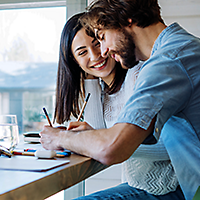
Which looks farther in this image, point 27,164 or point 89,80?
point 89,80

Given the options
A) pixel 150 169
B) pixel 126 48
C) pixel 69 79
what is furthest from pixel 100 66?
pixel 150 169

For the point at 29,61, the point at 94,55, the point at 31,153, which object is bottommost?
the point at 31,153

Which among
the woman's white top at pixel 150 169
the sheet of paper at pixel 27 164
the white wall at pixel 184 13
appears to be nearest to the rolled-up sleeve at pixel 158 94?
the sheet of paper at pixel 27 164

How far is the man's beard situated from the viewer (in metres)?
1.13

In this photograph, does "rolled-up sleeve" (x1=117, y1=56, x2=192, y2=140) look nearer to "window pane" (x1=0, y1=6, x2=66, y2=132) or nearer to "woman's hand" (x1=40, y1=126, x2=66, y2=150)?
"woman's hand" (x1=40, y1=126, x2=66, y2=150)

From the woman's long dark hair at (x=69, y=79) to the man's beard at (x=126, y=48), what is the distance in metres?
0.47

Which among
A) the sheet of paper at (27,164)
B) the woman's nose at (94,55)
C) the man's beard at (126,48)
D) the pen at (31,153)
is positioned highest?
the man's beard at (126,48)

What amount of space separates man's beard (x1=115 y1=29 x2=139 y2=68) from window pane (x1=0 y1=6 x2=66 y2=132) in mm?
1176

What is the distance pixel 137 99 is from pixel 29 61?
185cm

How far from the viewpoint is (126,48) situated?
3.80 ft

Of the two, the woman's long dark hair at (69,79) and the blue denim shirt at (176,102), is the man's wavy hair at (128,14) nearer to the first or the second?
the blue denim shirt at (176,102)

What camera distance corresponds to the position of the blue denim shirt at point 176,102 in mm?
678

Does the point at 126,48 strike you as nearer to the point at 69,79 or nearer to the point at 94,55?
the point at 94,55

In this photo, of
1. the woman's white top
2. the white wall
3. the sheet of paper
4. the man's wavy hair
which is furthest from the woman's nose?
the sheet of paper
